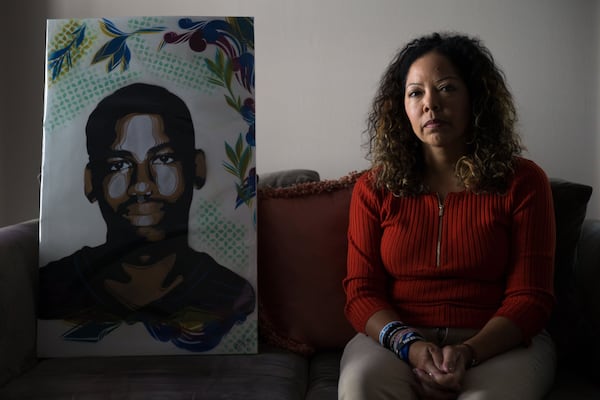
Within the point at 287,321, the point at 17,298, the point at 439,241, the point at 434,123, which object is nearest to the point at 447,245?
the point at 439,241

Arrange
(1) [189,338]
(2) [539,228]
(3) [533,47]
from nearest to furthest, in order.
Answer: (2) [539,228] → (1) [189,338] → (3) [533,47]

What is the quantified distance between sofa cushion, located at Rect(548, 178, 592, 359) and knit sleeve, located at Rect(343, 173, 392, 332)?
460 millimetres

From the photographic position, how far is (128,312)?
1.85 metres

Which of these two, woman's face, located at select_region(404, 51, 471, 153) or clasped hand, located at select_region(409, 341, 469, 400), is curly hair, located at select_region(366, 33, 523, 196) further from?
clasped hand, located at select_region(409, 341, 469, 400)

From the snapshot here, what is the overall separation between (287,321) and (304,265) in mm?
162

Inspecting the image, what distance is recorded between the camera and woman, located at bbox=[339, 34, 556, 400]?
142 cm

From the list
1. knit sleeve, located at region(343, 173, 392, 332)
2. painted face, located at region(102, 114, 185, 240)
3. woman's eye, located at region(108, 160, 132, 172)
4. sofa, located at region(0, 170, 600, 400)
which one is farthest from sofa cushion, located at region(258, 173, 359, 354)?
woman's eye, located at region(108, 160, 132, 172)

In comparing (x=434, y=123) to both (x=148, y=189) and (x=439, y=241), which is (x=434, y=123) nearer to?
(x=439, y=241)

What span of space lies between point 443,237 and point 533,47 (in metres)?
0.92

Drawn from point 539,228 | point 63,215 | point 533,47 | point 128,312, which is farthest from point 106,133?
point 533,47

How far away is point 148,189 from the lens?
6.14 feet

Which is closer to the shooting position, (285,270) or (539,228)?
(539,228)

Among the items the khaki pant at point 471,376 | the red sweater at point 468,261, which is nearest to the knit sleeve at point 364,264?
the red sweater at point 468,261

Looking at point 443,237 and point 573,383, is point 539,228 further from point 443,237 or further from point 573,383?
point 573,383
